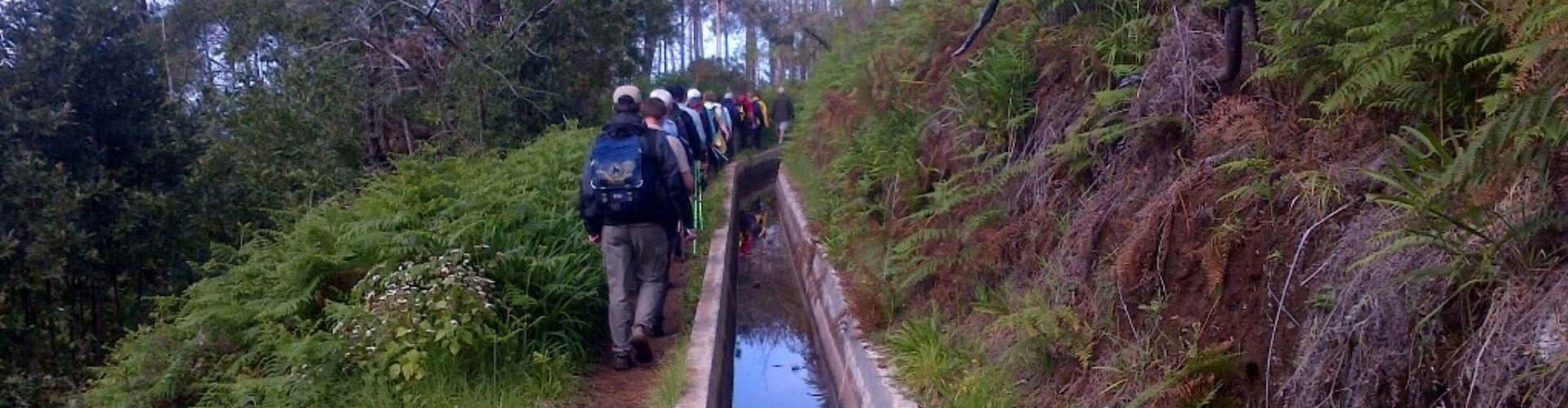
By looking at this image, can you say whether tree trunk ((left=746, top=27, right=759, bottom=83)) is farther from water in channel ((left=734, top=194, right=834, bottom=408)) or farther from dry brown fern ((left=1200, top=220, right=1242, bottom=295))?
dry brown fern ((left=1200, top=220, right=1242, bottom=295))

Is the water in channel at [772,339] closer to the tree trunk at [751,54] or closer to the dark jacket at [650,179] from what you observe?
the dark jacket at [650,179]

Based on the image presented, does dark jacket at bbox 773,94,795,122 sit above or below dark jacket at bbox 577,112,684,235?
below

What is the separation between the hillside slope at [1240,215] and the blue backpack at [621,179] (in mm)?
1496

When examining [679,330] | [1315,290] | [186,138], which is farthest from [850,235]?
[186,138]

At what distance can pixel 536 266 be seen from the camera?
23.0ft

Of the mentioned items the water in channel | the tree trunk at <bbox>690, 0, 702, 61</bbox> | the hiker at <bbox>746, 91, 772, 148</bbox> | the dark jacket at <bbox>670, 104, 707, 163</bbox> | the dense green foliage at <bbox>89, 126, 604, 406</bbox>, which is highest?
the tree trunk at <bbox>690, 0, 702, 61</bbox>

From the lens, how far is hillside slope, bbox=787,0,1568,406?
145 inches

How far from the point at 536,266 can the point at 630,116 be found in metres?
0.92

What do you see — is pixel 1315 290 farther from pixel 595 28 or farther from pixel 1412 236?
pixel 595 28

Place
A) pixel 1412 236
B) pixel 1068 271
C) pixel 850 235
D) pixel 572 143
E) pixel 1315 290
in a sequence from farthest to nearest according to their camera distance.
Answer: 1. pixel 572 143
2. pixel 850 235
3. pixel 1068 271
4. pixel 1315 290
5. pixel 1412 236

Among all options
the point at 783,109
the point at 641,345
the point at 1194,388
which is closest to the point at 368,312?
the point at 641,345

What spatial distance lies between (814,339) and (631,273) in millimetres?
3215

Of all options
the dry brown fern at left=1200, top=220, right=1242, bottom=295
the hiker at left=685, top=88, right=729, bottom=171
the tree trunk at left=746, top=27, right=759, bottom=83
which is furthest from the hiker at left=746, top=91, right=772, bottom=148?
the dry brown fern at left=1200, top=220, right=1242, bottom=295

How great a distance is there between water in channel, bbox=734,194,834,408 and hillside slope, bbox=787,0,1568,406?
35.3 inches
